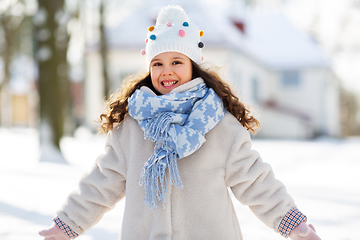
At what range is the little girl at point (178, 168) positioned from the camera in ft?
5.89

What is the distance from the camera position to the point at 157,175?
1760mm

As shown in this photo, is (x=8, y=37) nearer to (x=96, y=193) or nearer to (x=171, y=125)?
(x=96, y=193)

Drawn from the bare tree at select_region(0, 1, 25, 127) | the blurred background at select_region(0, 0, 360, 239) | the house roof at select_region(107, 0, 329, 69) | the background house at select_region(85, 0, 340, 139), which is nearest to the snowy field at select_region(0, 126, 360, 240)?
the blurred background at select_region(0, 0, 360, 239)

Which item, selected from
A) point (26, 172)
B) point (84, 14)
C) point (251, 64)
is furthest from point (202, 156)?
point (251, 64)

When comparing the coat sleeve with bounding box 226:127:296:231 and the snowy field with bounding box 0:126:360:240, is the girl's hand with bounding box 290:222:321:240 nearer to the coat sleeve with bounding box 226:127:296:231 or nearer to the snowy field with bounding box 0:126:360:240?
the coat sleeve with bounding box 226:127:296:231

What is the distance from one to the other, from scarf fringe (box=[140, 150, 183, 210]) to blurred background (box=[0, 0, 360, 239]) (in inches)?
200

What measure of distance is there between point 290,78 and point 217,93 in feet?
65.1

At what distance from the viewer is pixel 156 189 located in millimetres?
1771

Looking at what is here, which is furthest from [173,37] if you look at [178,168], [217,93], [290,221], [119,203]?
[119,203]

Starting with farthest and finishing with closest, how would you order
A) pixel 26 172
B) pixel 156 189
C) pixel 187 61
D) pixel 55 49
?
pixel 55 49, pixel 26 172, pixel 187 61, pixel 156 189

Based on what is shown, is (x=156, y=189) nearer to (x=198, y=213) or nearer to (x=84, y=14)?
(x=198, y=213)

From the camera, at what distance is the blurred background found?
26.6ft

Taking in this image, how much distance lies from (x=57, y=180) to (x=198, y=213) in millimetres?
4418

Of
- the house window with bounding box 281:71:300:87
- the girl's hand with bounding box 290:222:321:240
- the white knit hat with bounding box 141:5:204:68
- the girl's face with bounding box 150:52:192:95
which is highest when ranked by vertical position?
the house window with bounding box 281:71:300:87
